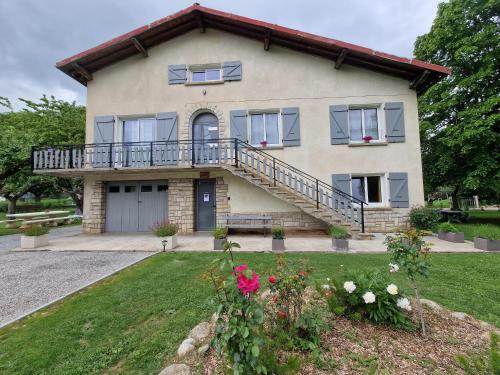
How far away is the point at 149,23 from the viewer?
9703 mm

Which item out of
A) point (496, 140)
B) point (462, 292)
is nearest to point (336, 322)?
point (462, 292)

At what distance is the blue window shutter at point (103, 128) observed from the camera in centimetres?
1034

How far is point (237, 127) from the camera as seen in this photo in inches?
390

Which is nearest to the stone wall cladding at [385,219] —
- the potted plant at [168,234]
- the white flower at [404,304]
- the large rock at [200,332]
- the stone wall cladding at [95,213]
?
the potted plant at [168,234]

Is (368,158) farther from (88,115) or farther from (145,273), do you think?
(88,115)

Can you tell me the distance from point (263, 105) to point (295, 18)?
43.6ft

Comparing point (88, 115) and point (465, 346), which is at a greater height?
point (88, 115)

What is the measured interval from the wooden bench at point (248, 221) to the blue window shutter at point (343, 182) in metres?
3.06

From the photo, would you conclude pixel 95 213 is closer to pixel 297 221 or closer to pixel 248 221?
pixel 248 221

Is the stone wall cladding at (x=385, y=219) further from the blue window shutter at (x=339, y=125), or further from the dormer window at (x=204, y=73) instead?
the dormer window at (x=204, y=73)

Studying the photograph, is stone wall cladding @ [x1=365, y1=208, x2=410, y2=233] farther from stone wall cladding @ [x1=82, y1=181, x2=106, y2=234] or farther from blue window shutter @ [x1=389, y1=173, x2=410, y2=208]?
stone wall cladding @ [x1=82, y1=181, x2=106, y2=234]

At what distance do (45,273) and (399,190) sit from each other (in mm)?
11314

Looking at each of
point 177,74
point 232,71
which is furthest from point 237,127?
point 177,74

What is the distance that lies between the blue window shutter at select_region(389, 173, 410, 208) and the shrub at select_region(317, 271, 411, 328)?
Result: 7754mm
